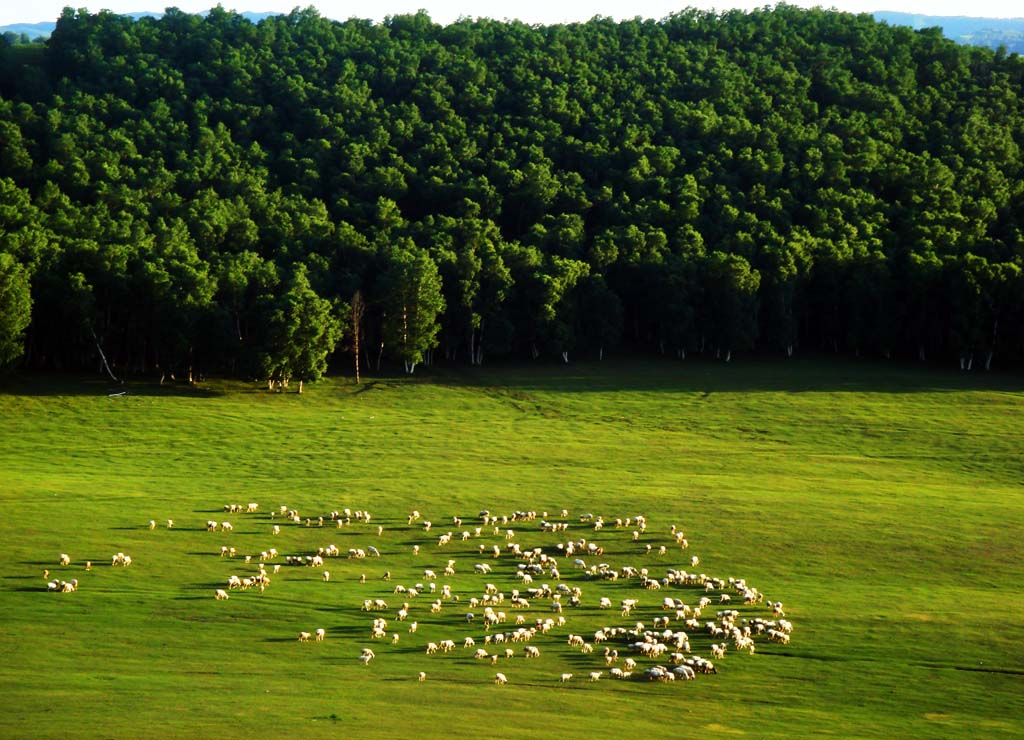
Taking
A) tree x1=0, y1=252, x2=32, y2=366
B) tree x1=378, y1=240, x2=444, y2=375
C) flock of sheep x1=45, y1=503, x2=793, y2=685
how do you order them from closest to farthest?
flock of sheep x1=45, y1=503, x2=793, y2=685 < tree x1=0, y1=252, x2=32, y2=366 < tree x1=378, y1=240, x2=444, y2=375

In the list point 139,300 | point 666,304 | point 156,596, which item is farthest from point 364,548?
point 666,304

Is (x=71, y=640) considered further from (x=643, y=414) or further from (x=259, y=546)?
(x=643, y=414)

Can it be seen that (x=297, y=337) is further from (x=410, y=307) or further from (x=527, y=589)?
(x=527, y=589)

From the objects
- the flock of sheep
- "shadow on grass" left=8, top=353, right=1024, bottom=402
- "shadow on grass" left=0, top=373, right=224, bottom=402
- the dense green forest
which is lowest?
the flock of sheep

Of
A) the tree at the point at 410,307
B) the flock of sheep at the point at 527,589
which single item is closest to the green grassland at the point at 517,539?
the flock of sheep at the point at 527,589

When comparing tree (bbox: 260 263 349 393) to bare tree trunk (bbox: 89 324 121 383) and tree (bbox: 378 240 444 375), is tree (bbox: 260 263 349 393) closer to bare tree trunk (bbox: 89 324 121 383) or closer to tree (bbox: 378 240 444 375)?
tree (bbox: 378 240 444 375)

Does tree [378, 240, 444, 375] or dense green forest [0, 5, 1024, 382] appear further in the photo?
tree [378, 240, 444, 375]

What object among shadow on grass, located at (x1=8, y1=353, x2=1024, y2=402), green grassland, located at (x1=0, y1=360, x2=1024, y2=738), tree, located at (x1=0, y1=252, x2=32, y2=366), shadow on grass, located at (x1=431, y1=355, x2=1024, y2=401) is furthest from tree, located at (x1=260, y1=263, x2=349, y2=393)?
tree, located at (x1=0, y1=252, x2=32, y2=366)

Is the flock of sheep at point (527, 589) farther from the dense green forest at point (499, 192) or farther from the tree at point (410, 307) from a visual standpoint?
the tree at point (410, 307)
